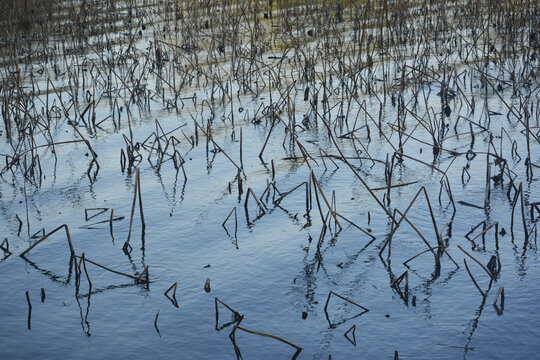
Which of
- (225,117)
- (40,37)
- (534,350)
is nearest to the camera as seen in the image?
(534,350)

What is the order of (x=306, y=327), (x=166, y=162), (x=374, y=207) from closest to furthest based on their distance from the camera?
(x=306, y=327)
(x=374, y=207)
(x=166, y=162)

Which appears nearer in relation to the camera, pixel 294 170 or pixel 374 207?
pixel 374 207

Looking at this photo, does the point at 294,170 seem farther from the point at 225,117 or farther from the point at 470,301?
the point at 470,301

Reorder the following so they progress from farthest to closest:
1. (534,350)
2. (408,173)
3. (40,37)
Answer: (40,37)
(408,173)
(534,350)

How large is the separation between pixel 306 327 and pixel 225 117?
3.75 metres

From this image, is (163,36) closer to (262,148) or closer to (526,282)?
(262,148)

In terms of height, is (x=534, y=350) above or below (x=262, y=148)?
below

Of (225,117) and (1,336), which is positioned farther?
(225,117)

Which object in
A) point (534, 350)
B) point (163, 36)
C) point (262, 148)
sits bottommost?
point (534, 350)

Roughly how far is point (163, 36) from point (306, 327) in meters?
7.17

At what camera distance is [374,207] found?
4.32 m

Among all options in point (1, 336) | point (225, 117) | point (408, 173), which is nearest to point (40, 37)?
point (225, 117)

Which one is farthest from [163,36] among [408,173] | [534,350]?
[534,350]

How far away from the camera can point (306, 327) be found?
3023mm
